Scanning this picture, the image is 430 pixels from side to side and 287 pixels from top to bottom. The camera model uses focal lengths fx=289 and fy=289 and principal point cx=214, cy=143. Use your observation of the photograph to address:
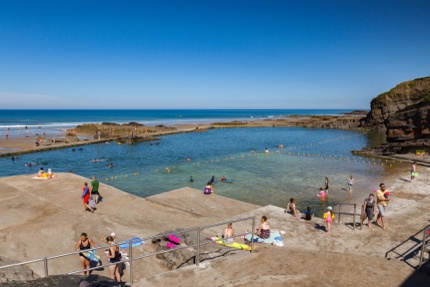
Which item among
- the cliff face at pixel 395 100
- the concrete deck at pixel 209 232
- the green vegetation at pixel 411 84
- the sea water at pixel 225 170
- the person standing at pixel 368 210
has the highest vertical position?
the green vegetation at pixel 411 84

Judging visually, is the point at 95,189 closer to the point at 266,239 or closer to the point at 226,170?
the point at 266,239

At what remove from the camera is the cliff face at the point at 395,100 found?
6806 cm

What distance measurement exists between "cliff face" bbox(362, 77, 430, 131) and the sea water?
Answer: 38640 mm

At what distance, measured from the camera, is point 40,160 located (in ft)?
118

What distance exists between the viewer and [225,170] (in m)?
30.9

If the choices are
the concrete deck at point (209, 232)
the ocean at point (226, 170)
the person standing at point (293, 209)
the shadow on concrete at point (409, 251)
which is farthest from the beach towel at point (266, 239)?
the ocean at point (226, 170)

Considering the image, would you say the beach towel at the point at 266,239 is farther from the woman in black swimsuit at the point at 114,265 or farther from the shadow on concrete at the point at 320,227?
the woman in black swimsuit at the point at 114,265

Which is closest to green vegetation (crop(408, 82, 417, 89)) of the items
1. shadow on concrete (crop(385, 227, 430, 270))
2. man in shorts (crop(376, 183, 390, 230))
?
man in shorts (crop(376, 183, 390, 230))

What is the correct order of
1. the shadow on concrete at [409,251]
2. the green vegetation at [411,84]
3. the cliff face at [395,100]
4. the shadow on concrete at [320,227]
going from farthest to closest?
1. the green vegetation at [411,84]
2. the cliff face at [395,100]
3. the shadow on concrete at [320,227]
4. the shadow on concrete at [409,251]

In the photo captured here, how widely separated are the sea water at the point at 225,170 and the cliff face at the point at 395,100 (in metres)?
38.6

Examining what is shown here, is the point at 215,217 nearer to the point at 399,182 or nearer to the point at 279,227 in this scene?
the point at 279,227

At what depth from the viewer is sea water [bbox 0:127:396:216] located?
22.4m

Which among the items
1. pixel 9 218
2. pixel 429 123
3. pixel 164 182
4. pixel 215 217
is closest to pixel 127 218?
pixel 215 217

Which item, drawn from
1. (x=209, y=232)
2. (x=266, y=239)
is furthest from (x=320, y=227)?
(x=209, y=232)
